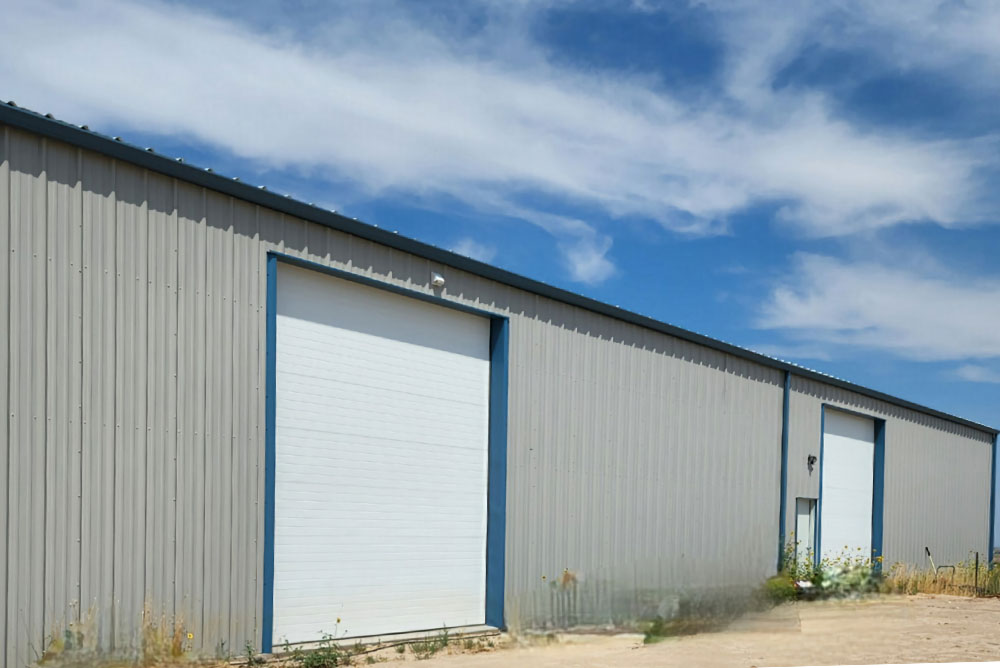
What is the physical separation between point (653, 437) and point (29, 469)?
420 inches

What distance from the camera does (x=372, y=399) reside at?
13.0 meters

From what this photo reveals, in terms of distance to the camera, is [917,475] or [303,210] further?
[917,475]

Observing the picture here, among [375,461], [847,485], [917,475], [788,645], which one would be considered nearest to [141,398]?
[375,461]

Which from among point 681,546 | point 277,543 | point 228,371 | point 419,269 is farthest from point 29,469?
point 681,546

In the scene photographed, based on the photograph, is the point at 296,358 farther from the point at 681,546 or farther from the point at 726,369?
the point at 726,369

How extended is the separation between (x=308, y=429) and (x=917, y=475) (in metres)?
19.7

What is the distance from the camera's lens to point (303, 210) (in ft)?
38.8

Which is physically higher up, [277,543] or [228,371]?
[228,371]

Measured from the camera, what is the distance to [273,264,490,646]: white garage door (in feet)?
39.1

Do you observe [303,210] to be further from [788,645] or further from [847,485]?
[847,485]

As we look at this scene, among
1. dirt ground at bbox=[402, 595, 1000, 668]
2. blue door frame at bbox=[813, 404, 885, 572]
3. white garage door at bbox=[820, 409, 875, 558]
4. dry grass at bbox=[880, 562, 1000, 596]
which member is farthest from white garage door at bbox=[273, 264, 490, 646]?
blue door frame at bbox=[813, 404, 885, 572]

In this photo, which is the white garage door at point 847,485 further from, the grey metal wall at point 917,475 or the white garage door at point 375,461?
the white garage door at point 375,461

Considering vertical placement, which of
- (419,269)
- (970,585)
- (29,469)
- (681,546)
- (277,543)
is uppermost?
(419,269)

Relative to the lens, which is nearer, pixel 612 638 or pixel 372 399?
pixel 372 399
